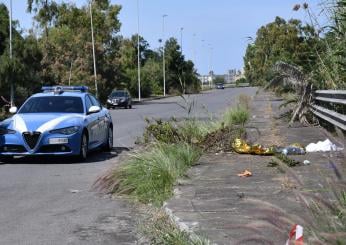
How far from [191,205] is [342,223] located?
14.1 ft

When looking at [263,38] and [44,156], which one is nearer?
[44,156]

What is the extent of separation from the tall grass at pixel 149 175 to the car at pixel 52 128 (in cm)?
348

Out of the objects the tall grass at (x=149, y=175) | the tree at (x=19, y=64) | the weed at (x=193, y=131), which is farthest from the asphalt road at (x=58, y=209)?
the tree at (x=19, y=64)

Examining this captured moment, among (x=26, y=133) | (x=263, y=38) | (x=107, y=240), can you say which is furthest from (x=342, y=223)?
(x=263, y=38)

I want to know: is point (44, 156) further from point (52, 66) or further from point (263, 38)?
point (52, 66)

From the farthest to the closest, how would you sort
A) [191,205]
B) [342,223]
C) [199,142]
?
[199,142] → [191,205] → [342,223]

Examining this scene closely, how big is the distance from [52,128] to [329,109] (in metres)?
6.53

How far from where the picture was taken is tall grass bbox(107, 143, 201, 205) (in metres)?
8.97

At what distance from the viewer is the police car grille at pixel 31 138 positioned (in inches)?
520

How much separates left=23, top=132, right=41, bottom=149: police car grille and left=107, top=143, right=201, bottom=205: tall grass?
12.0 feet

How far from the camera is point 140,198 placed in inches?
353

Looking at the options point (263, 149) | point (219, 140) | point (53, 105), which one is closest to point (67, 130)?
point (53, 105)

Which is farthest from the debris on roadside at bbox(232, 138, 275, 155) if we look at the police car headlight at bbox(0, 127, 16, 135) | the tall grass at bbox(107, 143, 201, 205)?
the police car headlight at bbox(0, 127, 16, 135)

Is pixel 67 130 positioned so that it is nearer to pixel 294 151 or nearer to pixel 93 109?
pixel 93 109
